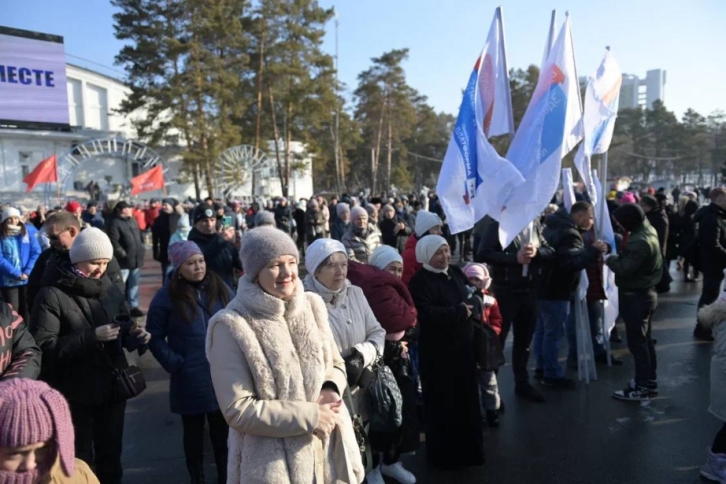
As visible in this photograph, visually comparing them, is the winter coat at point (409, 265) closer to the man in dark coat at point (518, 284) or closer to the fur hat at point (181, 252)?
the man in dark coat at point (518, 284)

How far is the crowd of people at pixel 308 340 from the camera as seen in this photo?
6.95ft

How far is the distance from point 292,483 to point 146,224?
58.4 ft

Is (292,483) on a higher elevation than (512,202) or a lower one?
lower

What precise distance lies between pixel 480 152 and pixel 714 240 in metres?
3.59

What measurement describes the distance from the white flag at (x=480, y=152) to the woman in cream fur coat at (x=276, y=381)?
2.76 m

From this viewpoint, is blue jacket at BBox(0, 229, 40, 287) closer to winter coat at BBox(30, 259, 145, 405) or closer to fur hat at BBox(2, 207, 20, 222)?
fur hat at BBox(2, 207, 20, 222)

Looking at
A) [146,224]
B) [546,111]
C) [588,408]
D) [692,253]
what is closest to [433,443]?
[588,408]

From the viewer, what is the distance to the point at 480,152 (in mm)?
4824

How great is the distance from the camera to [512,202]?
4648mm

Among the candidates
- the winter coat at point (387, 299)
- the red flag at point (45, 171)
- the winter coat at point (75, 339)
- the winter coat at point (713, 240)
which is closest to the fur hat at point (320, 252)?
the winter coat at point (387, 299)

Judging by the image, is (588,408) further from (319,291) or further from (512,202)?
(319,291)

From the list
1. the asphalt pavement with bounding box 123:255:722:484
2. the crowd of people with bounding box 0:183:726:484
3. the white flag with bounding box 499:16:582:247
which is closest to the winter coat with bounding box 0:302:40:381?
the crowd of people with bounding box 0:183:726:484

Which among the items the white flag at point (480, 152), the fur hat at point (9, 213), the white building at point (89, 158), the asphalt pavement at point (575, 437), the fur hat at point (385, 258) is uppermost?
the white building at point (89, 158)

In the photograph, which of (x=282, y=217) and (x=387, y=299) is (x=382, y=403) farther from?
(x=282, y=217)
